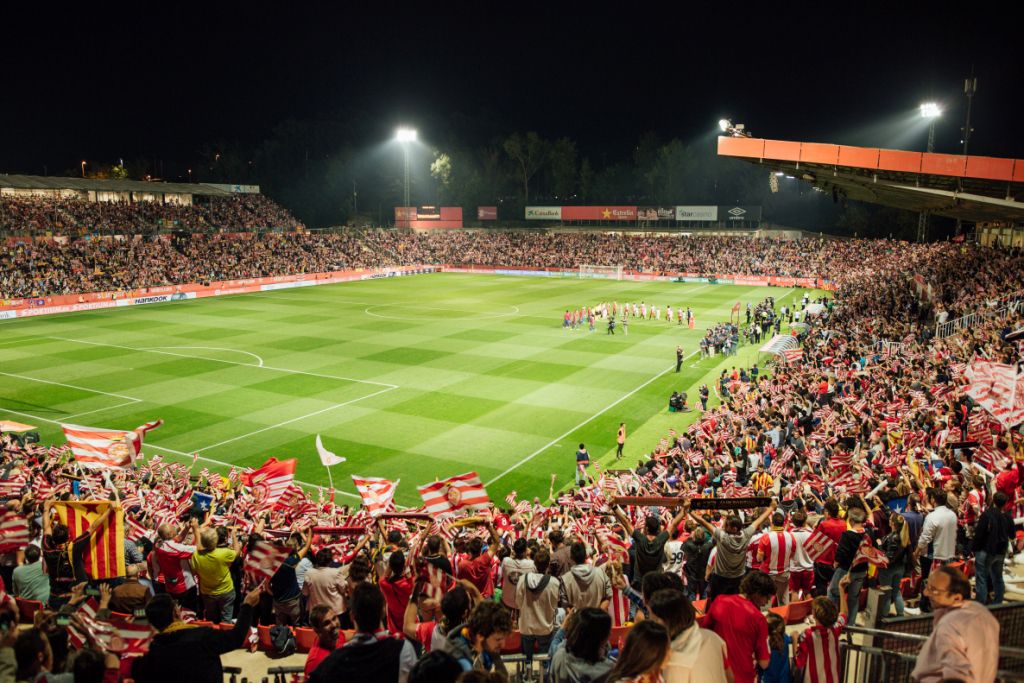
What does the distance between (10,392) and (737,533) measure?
3019 centimetres

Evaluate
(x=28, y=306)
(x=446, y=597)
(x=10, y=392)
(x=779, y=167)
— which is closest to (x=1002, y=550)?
(x=446, y=597)

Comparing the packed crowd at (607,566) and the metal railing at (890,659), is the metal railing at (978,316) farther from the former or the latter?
the metal railing at (890,659)

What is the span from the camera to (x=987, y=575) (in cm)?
851

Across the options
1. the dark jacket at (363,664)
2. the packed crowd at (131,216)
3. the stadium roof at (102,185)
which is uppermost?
the stadium roof at (102,185)

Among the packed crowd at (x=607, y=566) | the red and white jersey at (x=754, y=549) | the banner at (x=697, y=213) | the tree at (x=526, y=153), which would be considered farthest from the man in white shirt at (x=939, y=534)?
the tree at (x=526, y=153)

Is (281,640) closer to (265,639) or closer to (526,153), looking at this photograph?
(265,639)

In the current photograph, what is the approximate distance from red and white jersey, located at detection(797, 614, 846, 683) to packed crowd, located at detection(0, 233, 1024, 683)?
2cm

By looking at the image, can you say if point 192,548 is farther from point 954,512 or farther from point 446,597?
point 954,512

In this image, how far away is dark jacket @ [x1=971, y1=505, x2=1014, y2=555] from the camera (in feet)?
27.2

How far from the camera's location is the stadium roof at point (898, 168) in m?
18.9

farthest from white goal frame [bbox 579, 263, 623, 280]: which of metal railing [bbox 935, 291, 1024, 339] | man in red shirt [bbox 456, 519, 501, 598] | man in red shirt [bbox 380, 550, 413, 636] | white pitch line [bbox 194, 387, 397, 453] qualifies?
man in red shirt [bbox 380, 550, 413, 636]

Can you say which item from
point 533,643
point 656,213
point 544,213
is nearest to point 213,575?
point 533,643

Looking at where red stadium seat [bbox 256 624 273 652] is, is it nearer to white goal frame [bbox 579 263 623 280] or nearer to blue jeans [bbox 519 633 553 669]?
blue jeans [bbox 519 633 553 669]

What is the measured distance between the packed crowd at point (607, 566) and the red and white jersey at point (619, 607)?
0.02 metres
